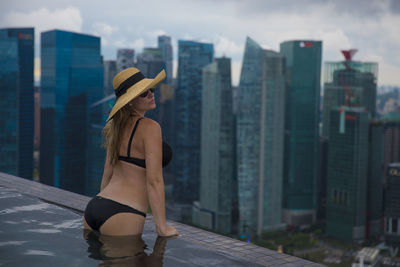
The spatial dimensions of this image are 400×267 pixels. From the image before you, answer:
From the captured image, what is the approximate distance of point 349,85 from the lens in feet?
277

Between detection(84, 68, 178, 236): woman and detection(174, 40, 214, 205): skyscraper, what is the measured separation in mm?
70292

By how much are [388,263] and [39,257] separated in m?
57.2

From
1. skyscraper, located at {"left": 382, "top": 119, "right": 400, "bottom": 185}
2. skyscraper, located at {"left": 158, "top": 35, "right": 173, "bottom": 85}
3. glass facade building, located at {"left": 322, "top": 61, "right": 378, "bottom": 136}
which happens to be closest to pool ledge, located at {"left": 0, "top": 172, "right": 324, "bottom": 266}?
skyscraper, located at {"left": 382, "top": 119, "right": 400, "bottom": 185}

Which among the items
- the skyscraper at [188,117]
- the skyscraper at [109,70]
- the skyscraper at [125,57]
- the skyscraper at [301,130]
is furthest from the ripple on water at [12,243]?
the skyscraper at [125,57]

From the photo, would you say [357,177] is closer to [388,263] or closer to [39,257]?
[388,263]

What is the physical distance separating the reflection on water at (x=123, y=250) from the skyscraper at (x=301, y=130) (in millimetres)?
69860

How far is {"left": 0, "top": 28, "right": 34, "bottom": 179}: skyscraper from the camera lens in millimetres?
66062

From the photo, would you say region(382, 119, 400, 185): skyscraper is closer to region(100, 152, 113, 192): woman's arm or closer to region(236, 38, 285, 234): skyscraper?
region(236, 38, 285, 234): skyscraper

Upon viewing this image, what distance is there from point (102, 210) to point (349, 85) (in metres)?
83.4

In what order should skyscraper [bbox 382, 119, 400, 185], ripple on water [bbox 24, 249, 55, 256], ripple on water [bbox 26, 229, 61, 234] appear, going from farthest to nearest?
1. skyscraper [bbox 382, 119, 400, 185]
2. ripple on water [bbox 26, 229, 61, 234]
3. ripple on water [bbox 24, 249, 55, 256]

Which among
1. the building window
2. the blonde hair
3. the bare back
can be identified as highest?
the blonde hair

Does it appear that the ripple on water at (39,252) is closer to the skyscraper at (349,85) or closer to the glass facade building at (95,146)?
the glass facade building at (95,146)

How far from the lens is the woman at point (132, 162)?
4.93m

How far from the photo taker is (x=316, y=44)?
86.8 metres
